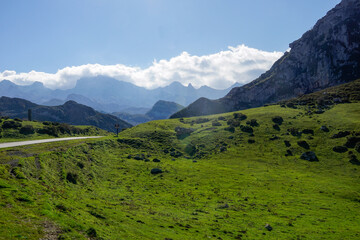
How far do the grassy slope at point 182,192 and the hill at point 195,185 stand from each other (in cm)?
19

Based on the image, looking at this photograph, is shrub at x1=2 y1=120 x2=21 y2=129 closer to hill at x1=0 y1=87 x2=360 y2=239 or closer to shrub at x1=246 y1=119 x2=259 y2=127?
hill at x1=0 y1=87 x2=360 y2=239

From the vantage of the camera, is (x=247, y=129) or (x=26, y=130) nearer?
(x=26, y=130)

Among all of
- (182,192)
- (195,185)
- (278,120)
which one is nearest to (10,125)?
(182,192)

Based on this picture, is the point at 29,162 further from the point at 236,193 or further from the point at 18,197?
the point at 236,193

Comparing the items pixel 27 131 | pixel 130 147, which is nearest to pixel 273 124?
pixel 130 147

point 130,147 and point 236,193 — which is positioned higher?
point 130,147

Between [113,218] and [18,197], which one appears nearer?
[18,197]

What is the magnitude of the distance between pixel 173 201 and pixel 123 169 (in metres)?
24.6

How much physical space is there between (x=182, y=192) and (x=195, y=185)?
6559 mm

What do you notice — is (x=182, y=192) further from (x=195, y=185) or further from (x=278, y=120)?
(x=278, y=120)

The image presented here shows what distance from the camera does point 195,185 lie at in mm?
55906


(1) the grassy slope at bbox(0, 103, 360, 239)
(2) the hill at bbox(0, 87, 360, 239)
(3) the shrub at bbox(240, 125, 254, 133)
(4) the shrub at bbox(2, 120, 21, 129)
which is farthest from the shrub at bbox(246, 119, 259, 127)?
(4) the shrub at bbox(2, 120, 21, 129)

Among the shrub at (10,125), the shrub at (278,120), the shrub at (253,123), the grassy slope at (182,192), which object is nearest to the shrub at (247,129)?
the shrub at (253,123)

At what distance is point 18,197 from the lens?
2470 centimetres
